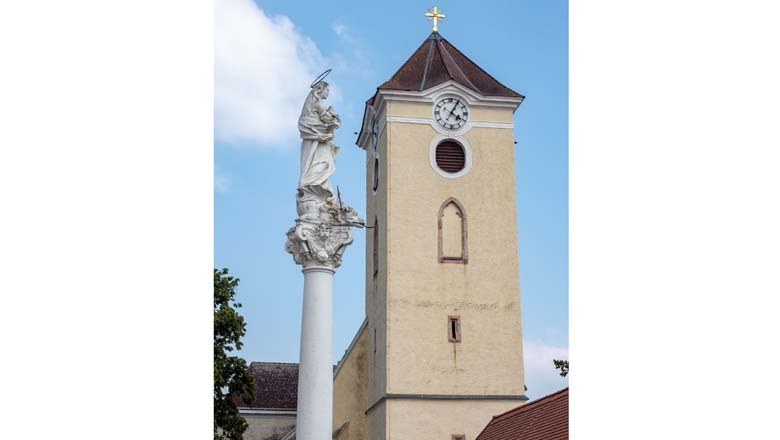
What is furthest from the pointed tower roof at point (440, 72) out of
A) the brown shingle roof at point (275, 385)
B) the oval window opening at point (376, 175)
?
the brown shingle roof at point (275, 385)

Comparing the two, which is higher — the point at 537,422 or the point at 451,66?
the point at 451,66

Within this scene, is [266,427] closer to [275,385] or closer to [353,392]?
[275,385]

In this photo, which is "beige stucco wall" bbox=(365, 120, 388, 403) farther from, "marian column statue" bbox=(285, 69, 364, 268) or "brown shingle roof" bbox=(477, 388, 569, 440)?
"marian column statue" bbox=(285, 69, 364, 268)

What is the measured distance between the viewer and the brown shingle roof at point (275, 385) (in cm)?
4003

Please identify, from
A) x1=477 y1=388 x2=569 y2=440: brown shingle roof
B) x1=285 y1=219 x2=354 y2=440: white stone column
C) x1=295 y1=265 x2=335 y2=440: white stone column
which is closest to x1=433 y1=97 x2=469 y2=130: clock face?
x1=477 y1=388 x2=569 y2=440: brown shingle roof


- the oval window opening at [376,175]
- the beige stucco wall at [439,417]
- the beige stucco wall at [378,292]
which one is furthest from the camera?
the oval window opening at [376,175]

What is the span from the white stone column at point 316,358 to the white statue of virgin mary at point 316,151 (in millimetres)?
725

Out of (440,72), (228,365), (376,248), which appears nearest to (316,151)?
(228,365)

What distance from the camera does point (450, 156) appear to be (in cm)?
2880

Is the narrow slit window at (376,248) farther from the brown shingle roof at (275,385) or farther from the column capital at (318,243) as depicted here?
the column capital at (318,243)

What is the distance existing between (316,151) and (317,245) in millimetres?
1051
